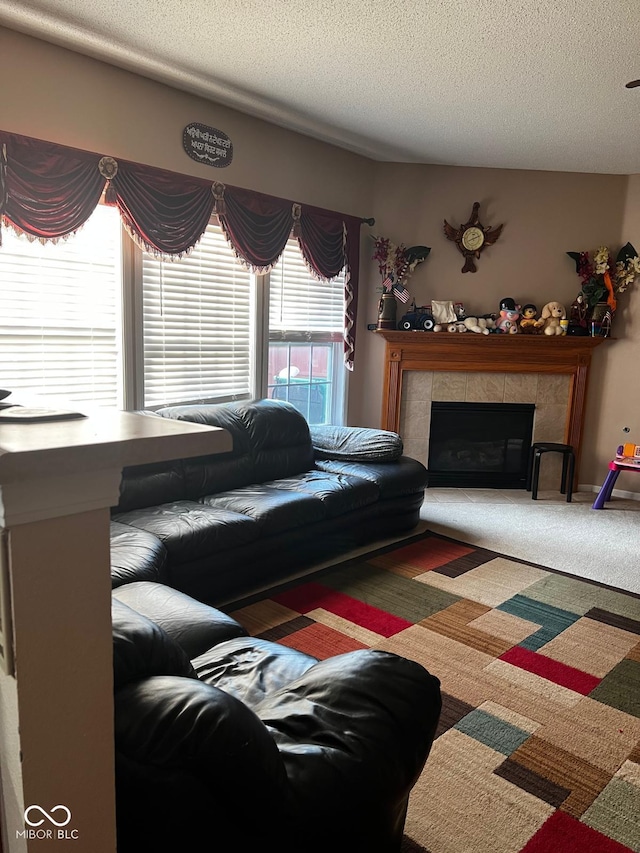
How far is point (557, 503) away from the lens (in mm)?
5203

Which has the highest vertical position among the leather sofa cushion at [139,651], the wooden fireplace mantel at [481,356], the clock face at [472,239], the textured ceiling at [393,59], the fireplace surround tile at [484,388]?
the textured ceiling at [393,59]

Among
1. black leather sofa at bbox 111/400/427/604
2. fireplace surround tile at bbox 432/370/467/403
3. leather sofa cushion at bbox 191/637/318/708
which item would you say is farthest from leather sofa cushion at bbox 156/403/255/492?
fireplace surround tile at bbox 432/370/467/403

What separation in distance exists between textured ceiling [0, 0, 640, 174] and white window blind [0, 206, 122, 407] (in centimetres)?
97

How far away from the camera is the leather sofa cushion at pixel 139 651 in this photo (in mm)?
1095

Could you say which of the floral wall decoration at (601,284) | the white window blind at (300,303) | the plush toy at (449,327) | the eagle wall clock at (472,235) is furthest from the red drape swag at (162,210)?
the floral wall decoration at (601,284)

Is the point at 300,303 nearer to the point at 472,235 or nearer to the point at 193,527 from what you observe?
the point at 472,235

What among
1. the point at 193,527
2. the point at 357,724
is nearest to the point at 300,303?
the point at 193,527

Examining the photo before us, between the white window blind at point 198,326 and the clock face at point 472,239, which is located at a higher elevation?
the clock face at point 472,239

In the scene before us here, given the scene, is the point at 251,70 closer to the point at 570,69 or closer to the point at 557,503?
the point at 570,69

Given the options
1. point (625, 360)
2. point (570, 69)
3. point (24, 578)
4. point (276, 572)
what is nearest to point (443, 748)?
point (276, 572)

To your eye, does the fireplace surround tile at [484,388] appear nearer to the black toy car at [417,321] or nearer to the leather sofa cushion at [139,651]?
the black toy car at [417,321]

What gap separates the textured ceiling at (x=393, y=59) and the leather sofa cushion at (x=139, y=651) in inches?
107

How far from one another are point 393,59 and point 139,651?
10.7ft

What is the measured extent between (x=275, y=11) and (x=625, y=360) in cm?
413
